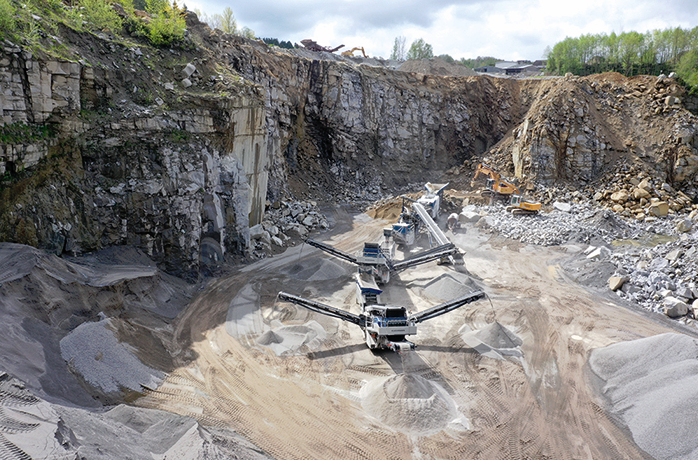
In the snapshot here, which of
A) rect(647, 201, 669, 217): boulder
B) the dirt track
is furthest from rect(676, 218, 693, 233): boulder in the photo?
the dirt track

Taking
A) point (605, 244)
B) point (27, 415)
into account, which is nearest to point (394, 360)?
point (27, 415)

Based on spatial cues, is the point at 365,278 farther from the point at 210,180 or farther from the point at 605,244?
the point at 605,244

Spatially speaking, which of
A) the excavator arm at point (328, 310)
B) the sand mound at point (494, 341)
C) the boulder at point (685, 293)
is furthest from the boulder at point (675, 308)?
the excavator arm at point (328, 310)

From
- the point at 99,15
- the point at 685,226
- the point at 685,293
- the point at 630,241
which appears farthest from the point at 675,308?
the point at 99,15

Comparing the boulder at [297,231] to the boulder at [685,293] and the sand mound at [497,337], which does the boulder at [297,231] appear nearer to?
the sand mound at [497,337]

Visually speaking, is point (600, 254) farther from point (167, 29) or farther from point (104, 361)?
point (167, 29)

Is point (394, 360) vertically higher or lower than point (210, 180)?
lower
